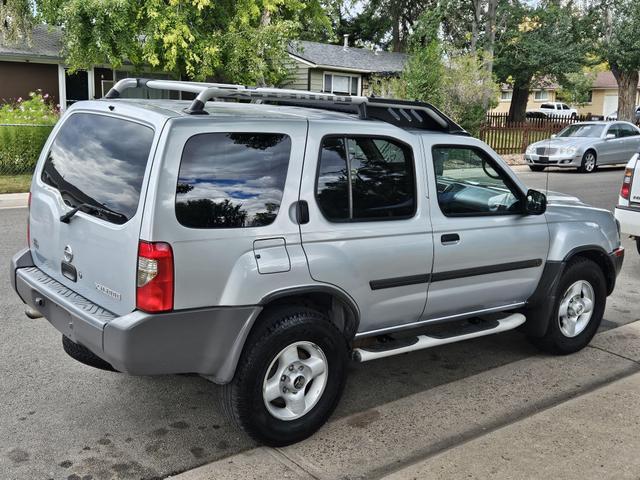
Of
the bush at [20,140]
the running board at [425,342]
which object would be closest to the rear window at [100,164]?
the running board at [425,342]

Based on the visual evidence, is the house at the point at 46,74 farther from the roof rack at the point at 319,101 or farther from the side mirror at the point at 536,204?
the side mirror at the point at 536,204

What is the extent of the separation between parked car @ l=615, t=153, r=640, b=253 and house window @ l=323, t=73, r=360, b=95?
23541 mm

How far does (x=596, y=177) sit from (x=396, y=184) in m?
16.8

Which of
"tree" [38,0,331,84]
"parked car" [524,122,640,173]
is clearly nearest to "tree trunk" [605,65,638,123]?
"parked car" [524,122,640,173]

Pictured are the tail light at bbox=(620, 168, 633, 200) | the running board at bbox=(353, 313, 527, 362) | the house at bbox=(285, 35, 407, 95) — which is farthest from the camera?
the house at bbox=(285, 35, 407, 95)

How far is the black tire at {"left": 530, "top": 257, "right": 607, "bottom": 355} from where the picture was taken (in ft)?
A: 16.4

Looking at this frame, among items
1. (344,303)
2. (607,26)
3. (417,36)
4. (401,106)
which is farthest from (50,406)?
(607,26)

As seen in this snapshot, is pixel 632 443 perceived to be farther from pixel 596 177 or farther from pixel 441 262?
pixel 596 177

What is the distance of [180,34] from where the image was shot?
18047mm

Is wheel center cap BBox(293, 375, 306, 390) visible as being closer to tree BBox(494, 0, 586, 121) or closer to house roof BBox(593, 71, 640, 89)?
tree BBox(494, 0, 586, 121)

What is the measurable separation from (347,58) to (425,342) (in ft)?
96.5

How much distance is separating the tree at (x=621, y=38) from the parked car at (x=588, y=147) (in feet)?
32.5

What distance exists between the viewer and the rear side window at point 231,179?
334 centimetres

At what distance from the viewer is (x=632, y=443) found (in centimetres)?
381
